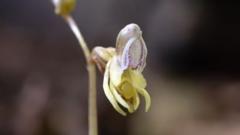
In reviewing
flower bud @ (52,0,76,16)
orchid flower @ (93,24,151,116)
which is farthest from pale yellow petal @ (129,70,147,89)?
flower bud @ (52,0,76,16)

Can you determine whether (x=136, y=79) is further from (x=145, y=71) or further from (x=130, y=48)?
(x=145, y=71)

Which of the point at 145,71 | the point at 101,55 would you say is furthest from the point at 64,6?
the point at 145,71

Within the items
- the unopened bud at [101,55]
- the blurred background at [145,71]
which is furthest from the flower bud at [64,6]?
the blurred background at [145,71]

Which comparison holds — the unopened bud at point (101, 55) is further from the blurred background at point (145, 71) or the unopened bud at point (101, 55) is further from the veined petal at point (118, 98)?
Answer: the blurred background at point (145, 71)

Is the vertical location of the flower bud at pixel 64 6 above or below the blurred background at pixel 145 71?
below

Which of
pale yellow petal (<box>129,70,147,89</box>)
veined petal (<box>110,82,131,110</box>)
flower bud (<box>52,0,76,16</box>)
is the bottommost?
veined petal (<box>110,82,131,110</box>)

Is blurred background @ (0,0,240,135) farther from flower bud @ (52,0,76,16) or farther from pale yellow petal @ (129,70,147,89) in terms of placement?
pale yellow petal @ (129,70,147,89)
